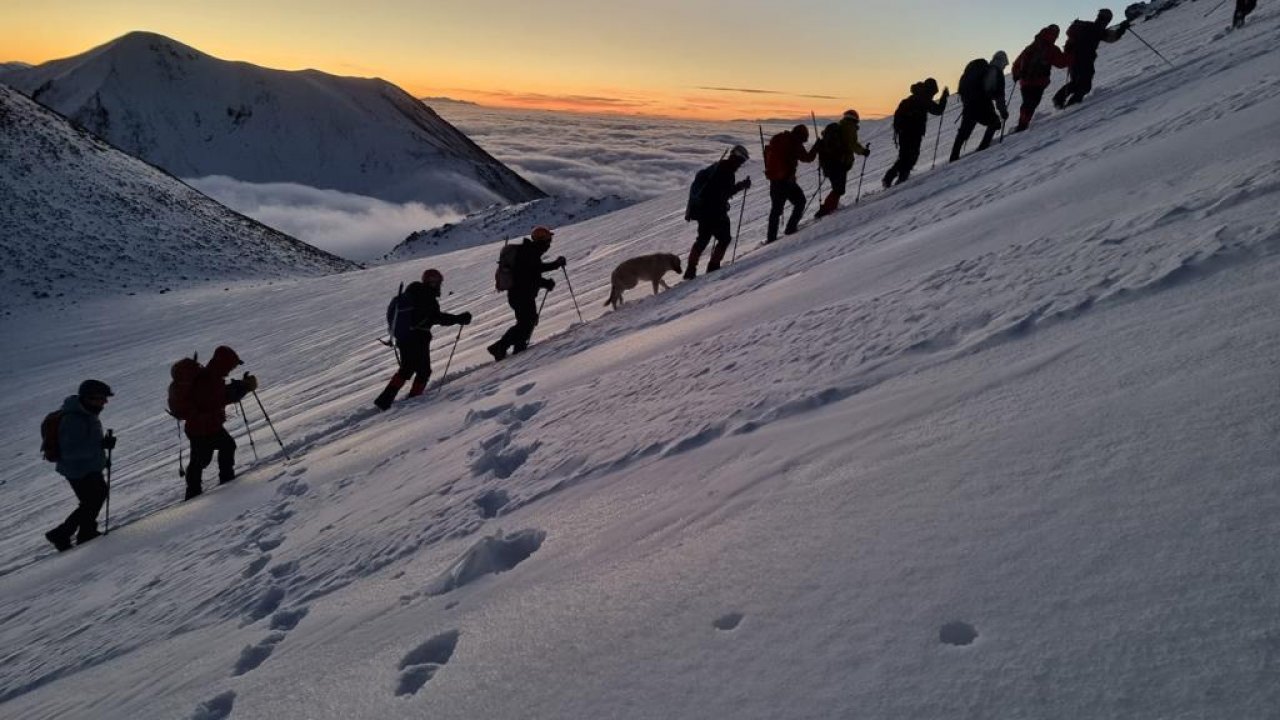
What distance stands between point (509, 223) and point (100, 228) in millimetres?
25182

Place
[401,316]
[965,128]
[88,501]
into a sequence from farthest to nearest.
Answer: [965,128] → [401,316] → [88,501]

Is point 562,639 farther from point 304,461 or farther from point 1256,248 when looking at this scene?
point 304,461

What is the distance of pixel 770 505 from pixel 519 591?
3.83ft

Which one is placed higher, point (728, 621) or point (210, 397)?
point (210, 397)

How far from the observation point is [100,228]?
129ft

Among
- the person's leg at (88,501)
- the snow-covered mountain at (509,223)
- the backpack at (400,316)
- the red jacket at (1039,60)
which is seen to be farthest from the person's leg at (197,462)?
the snow-covered mountain at (509,223)

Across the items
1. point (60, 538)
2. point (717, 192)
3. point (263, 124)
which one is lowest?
point (60, 538)

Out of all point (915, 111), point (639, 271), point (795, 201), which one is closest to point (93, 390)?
point (639, 271)

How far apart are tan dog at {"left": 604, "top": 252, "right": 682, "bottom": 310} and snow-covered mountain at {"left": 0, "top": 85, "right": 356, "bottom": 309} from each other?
32.9m

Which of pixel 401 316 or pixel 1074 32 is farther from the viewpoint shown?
pixel 1074 32

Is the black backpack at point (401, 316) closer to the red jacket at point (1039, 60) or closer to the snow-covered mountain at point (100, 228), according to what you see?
the red jacket at point (1039, 60)

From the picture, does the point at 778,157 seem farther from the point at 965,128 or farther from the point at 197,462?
the point at 197,462

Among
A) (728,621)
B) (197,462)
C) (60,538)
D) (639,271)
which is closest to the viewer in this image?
(728,621)

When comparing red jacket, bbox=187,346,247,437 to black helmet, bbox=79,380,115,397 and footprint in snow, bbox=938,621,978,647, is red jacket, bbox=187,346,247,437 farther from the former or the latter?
footprint in snow, bbox=938,621,978,647
